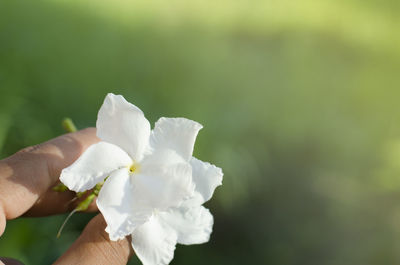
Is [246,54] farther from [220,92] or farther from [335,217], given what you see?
[335,217]

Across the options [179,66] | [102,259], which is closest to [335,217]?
[179,66]

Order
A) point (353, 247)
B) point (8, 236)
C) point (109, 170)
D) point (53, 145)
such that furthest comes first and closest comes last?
point (353, 247) → point (8, 236) → point (53, 145) → point (109, 170)

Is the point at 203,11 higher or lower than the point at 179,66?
higher

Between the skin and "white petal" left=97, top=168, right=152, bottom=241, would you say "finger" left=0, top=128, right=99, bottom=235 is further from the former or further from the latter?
"white petal" left=97, top=168, right=152, bottom=241

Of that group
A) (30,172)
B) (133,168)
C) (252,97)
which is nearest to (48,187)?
(30,172)

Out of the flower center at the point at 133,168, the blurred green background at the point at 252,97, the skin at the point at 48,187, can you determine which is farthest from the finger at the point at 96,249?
the blurred green background at the point at 252,97

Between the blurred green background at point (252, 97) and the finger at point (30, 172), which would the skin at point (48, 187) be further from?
the blurred green background at point (252, 97)
